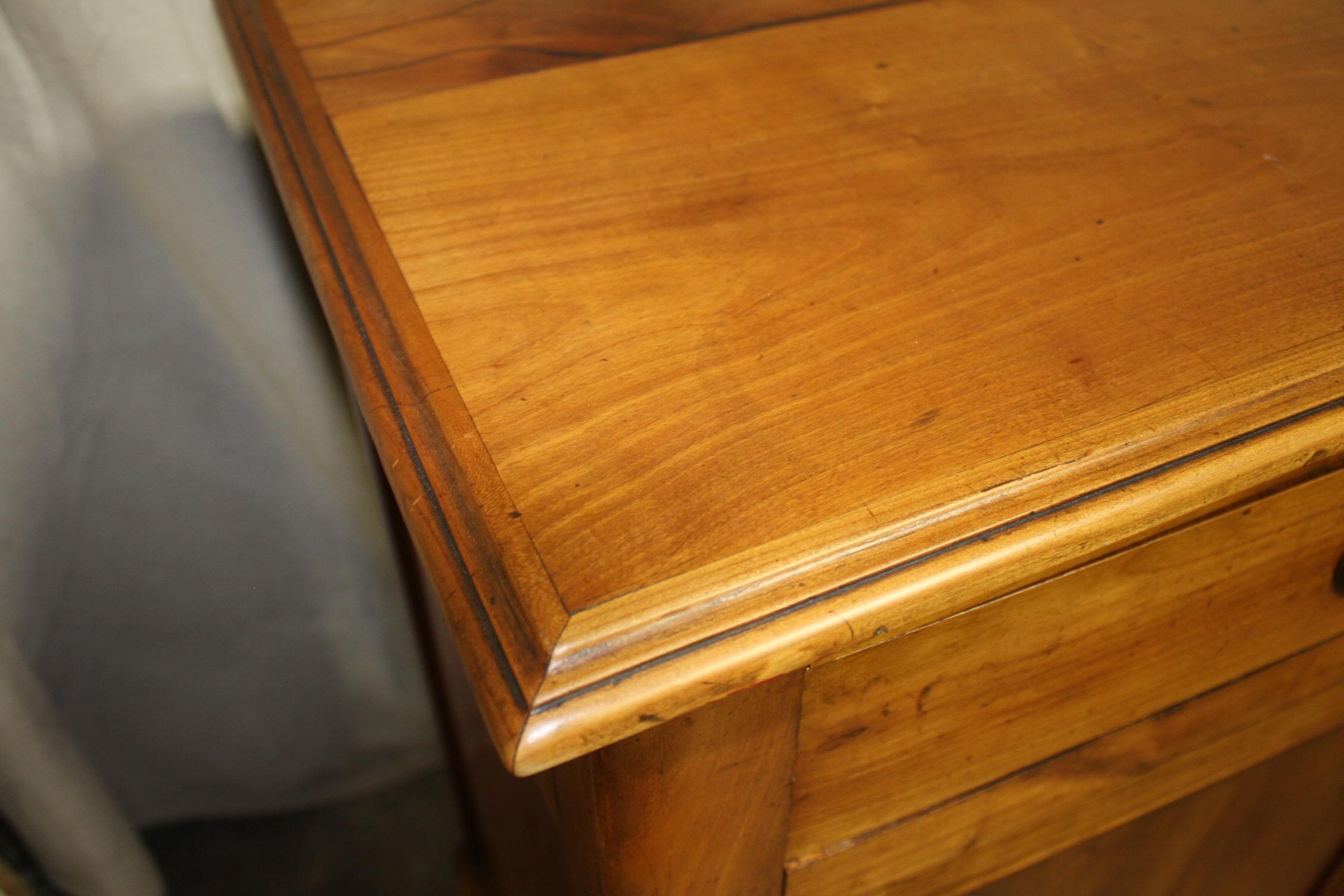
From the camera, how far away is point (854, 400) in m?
0.33

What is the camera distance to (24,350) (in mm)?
657

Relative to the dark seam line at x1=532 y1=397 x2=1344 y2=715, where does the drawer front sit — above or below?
below

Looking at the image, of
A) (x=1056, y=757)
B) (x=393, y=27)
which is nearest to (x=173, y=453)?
(x=393, y=27)

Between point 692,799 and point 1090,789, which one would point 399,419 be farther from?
point 1090,789

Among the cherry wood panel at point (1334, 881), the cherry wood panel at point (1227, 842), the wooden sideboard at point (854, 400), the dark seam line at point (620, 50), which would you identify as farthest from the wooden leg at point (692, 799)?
the cherry wood panel at point (1334, 881)

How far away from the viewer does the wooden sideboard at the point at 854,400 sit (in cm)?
29

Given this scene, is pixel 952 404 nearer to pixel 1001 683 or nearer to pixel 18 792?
pixel 1001 683

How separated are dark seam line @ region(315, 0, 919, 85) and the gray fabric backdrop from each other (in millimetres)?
254

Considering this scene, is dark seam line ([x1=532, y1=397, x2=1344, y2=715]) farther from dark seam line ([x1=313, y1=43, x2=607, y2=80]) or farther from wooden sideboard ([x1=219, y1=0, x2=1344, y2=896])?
dark seam line ([x1=313, y1=43, x2=607, y2=80])

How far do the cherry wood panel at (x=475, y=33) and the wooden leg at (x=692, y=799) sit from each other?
32 centimetres

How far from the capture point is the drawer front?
1.16 feet

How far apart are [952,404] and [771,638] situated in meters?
0.10

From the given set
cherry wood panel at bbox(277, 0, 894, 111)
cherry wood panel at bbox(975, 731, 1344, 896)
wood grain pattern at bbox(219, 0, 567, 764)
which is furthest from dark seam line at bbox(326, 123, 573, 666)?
cherry wood panel at bbox(975, 731, 1344, 896)

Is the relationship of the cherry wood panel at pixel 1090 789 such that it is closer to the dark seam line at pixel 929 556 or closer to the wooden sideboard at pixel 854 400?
the wooden sideboard at pixel 854 400
